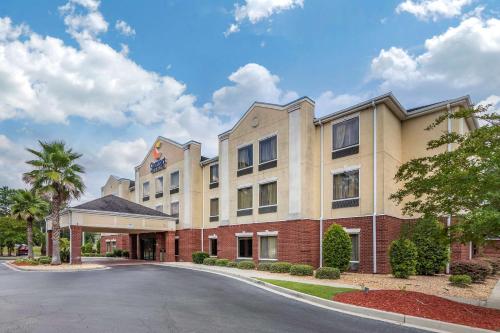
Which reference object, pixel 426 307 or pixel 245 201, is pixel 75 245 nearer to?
pixel 245 201

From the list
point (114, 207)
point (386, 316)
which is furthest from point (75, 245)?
point (386, 316)

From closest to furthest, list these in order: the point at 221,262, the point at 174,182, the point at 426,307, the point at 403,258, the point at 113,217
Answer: the point at 426,307 → the point at 403,258 → the point at 221,262 → the point at 113,217 → the point at 174,182

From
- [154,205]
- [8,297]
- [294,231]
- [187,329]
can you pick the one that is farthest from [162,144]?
[187,329]

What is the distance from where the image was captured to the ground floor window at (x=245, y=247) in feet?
91.8

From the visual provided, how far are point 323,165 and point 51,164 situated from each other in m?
21.1

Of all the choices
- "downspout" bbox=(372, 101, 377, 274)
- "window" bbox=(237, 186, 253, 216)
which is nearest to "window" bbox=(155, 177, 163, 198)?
"window" bbox=(237, 186, 253, 216)

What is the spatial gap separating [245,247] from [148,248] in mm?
16628

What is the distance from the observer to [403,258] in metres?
18.1

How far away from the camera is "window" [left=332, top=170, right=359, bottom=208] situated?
2248 centimetres

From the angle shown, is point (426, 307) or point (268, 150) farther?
point (268, 150)

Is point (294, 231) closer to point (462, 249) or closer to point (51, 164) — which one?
point (462, 249)

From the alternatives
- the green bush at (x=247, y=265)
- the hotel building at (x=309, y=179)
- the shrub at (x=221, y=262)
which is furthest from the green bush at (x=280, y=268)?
the shrub at (x=221, y=262)

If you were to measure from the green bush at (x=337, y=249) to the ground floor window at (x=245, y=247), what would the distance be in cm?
846

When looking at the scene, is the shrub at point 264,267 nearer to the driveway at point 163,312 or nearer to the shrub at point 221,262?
the shrub at point 221,262
